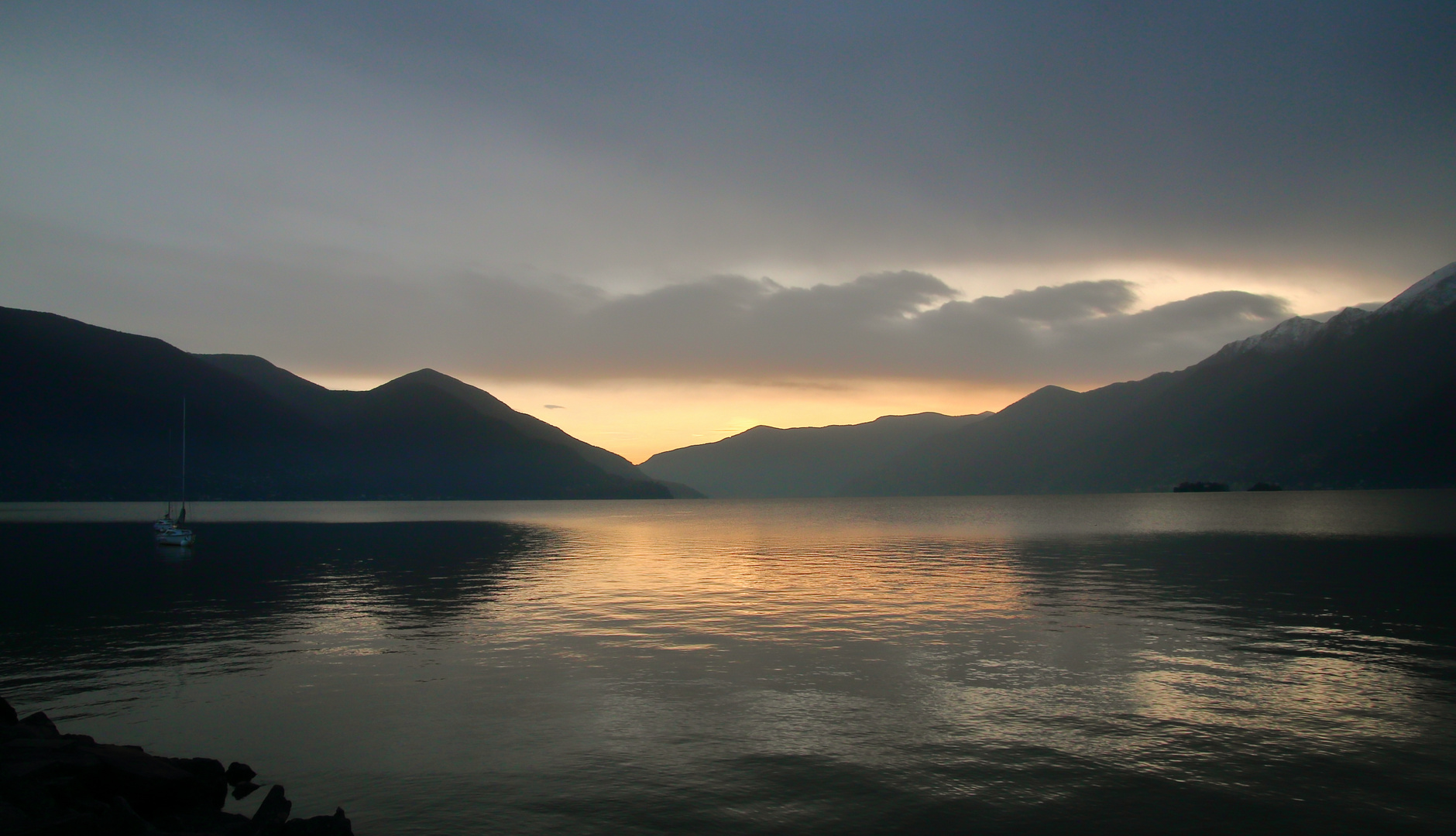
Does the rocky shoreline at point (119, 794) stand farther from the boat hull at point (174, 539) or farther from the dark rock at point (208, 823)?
the boat hull at point (174, 539)

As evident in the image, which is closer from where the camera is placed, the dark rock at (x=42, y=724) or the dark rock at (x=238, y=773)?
the dark rock at (x=238, y=773)

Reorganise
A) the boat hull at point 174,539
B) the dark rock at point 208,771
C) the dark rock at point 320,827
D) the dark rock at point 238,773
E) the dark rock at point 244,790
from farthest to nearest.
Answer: the boat hull at point 174,539 < the dark rock at point 238,773 < the dark rock at point 244,790 < the dark rock at point 208,771 < the dark rock at point 320,827

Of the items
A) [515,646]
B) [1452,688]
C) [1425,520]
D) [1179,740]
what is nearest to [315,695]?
[515,646]

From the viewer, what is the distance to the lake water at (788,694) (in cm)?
1504

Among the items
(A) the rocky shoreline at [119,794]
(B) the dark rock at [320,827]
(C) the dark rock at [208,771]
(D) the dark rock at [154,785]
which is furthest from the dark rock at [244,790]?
(B) the dark rock at [320,827]

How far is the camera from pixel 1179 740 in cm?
1828

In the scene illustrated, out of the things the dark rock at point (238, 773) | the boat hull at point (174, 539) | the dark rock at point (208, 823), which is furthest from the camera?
the boat hull at point (174, 539)

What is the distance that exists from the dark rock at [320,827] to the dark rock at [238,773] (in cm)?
461

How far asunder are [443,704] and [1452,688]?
28490mm

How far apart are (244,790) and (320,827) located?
4.66 m

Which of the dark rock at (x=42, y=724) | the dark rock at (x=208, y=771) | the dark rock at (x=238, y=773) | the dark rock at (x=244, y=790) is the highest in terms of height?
the dark rock at (x=42, y=724)

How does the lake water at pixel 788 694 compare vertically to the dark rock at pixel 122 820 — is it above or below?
below

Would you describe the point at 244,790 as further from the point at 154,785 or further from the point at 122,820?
the point at 122,820

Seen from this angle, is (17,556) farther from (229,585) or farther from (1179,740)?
(1179,740)
